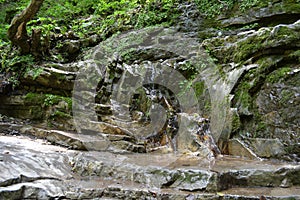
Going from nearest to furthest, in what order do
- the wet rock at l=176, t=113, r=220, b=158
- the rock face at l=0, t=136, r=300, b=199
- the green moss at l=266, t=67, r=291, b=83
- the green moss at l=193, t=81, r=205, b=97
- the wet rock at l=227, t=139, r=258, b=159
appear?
1. the rock face at l=0, t=136, r=300, b=199
2. the wet rock at l=227, t=139, r=258, b=159
3. the green moss at l=266, t=67, r=291, b=83
4. the wet rock at l=176, t=113, r=220, b=158
5. the green moss at l=193, t=81, r=205, b=97

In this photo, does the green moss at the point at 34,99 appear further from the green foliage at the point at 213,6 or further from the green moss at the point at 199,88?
the green foliage at the point at 213,6

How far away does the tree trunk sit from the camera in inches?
260

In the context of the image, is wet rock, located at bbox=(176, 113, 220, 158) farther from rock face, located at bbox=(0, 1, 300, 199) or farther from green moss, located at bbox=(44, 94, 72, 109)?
green moss, located at bbox=(44, 94, 72, 109)

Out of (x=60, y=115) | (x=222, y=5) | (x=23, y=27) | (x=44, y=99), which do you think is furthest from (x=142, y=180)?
(x=222, y=5)

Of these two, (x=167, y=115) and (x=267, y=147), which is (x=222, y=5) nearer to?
(x=167, y=115)

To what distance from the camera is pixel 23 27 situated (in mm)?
7004

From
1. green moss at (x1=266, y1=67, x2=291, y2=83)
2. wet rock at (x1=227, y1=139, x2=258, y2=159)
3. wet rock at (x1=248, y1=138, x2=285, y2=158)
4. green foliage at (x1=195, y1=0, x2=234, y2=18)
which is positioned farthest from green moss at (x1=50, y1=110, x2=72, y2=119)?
green foliage at (x1=195, y1=0, x2=234, y2=18)

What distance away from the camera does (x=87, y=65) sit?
736 cm

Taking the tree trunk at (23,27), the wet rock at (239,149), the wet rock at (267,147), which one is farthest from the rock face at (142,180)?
the tree trunk at (23,27)

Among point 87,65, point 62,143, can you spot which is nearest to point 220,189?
point 62,143

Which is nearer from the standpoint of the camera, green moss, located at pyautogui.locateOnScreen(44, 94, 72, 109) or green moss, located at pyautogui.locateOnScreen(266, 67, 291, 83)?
green moss, located at pyautogui.locateOnScreen(266, 67, 291, 83)

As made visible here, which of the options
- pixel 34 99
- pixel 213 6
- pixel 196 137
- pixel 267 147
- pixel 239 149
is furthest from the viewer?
pixel 213 6

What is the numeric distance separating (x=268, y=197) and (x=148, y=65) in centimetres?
469

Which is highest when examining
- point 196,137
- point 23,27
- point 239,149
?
point 23,27
